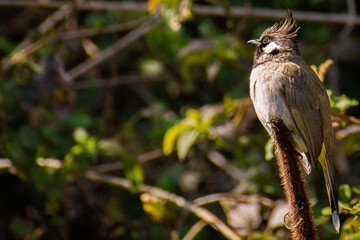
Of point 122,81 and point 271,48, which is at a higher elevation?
point 122,81

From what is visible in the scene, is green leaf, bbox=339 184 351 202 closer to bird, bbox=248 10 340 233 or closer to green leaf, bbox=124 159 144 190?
bird, bbox=248 10 340 233

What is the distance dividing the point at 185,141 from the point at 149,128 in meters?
1.45

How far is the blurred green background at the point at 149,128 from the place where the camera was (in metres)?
3.44

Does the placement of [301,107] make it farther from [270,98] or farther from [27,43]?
[27,43]

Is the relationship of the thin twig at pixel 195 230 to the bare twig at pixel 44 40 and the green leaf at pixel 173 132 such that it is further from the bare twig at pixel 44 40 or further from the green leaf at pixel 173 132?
the bare twig at pixel 44 40

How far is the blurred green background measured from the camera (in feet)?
11.3

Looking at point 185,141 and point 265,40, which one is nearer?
point 265,40

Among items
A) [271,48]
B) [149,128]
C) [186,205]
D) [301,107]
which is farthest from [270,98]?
[149,128]

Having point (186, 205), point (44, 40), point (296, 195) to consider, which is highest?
point (44, 40)

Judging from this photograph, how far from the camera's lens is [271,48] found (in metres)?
2.89

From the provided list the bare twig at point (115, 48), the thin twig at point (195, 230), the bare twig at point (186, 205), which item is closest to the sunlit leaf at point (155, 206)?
the bare twig at point (186, 205)

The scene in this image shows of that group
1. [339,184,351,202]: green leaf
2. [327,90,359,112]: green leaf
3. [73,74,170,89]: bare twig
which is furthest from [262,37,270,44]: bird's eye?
[73,74,170,89]: bare twig

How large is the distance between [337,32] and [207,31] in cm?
147

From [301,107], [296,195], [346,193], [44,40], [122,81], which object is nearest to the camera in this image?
[296,195]
